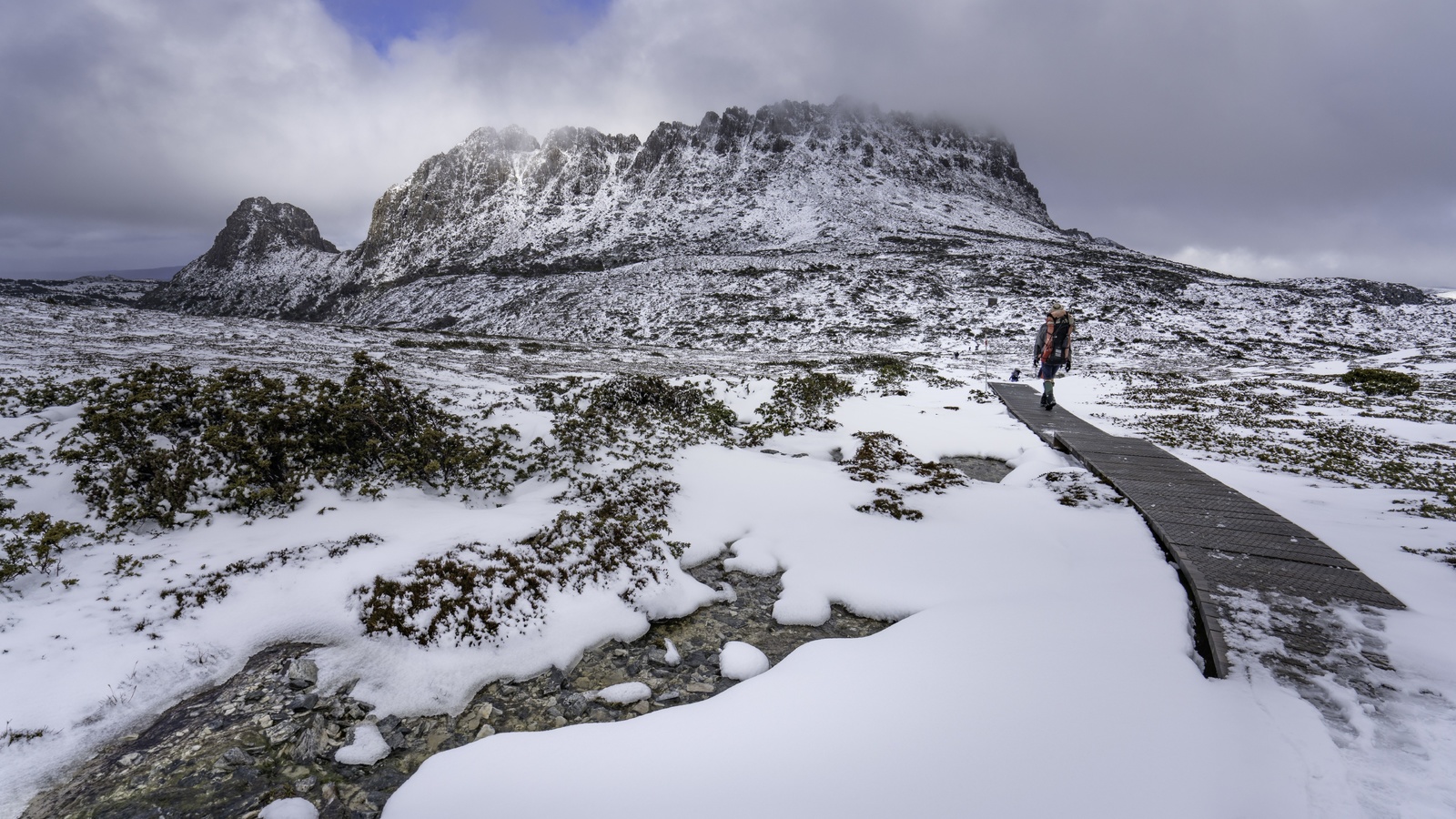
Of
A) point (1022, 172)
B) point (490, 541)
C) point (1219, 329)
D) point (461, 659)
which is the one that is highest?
point (1022, 172)

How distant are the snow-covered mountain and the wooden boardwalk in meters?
28.5

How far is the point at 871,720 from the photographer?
3123 millimetres

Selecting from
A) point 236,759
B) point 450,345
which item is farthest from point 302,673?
point 450,345

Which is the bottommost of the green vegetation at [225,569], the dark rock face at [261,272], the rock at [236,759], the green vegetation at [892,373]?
the rock at [236,759]

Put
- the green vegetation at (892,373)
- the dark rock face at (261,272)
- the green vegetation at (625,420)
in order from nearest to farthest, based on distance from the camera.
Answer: the green vegetation at (625,420)
the green vegetation at (892,373)
the dark rock face at (261,272)

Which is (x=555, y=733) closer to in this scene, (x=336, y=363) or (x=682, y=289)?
(x=336, y=363)

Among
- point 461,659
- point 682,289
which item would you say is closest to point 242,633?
point 461,659

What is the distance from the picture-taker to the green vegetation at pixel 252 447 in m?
5.52

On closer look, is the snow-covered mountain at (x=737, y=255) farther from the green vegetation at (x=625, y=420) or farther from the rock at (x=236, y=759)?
the rock at (x=236, y=759)

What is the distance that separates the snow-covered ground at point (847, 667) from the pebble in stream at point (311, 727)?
158 millimetres

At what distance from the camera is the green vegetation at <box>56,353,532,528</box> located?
5.52m

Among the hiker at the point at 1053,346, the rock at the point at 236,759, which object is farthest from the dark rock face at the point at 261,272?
the rock at the point at 236,759

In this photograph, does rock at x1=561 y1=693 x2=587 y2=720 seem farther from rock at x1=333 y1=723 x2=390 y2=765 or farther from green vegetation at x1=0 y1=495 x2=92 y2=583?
green vegetation at x1=0 y1=495 x2=92 y2=583

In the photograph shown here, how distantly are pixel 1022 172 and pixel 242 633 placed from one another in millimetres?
152125
